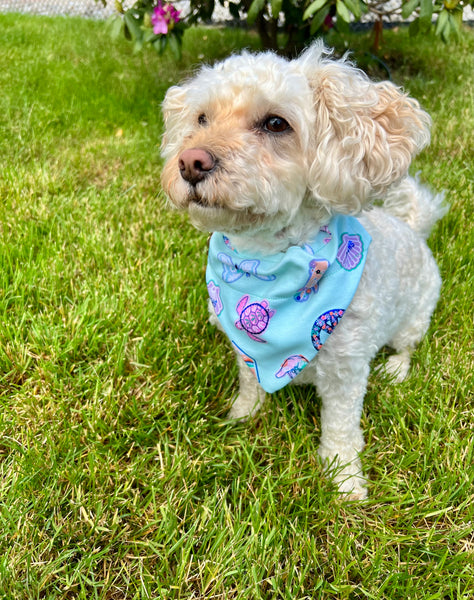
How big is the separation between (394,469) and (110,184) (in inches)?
110

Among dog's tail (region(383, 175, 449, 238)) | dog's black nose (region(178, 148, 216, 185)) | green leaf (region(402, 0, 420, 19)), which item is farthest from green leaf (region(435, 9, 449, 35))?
dog's black nose (region(178, 148, 216, 185))

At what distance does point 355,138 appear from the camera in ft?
5.09

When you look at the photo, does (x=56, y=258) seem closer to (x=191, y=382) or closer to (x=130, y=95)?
(x=191, y=382)

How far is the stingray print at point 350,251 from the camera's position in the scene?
6.07 feet

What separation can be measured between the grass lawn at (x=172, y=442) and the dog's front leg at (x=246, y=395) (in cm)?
6

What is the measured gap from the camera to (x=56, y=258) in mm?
2803

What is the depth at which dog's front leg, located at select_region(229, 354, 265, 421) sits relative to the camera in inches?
89.9

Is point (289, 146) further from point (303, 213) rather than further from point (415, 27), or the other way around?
point (415, 27)

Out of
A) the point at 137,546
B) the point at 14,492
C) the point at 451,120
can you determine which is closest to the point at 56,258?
the point at 14,492

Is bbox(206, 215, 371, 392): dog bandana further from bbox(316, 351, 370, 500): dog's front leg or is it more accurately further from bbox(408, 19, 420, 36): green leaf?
bbox(408, 19, 420, 36): green leaf

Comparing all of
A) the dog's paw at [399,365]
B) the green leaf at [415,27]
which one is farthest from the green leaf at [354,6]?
the dog's paw at [399,365]

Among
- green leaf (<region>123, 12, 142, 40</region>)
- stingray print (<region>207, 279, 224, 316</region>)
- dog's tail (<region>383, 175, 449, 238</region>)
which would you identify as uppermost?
green leaf (<region>123, 12, 142, 40</region>)

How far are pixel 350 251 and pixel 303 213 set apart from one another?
24 cm

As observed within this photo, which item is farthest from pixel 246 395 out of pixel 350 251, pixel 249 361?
pixel 350 251
